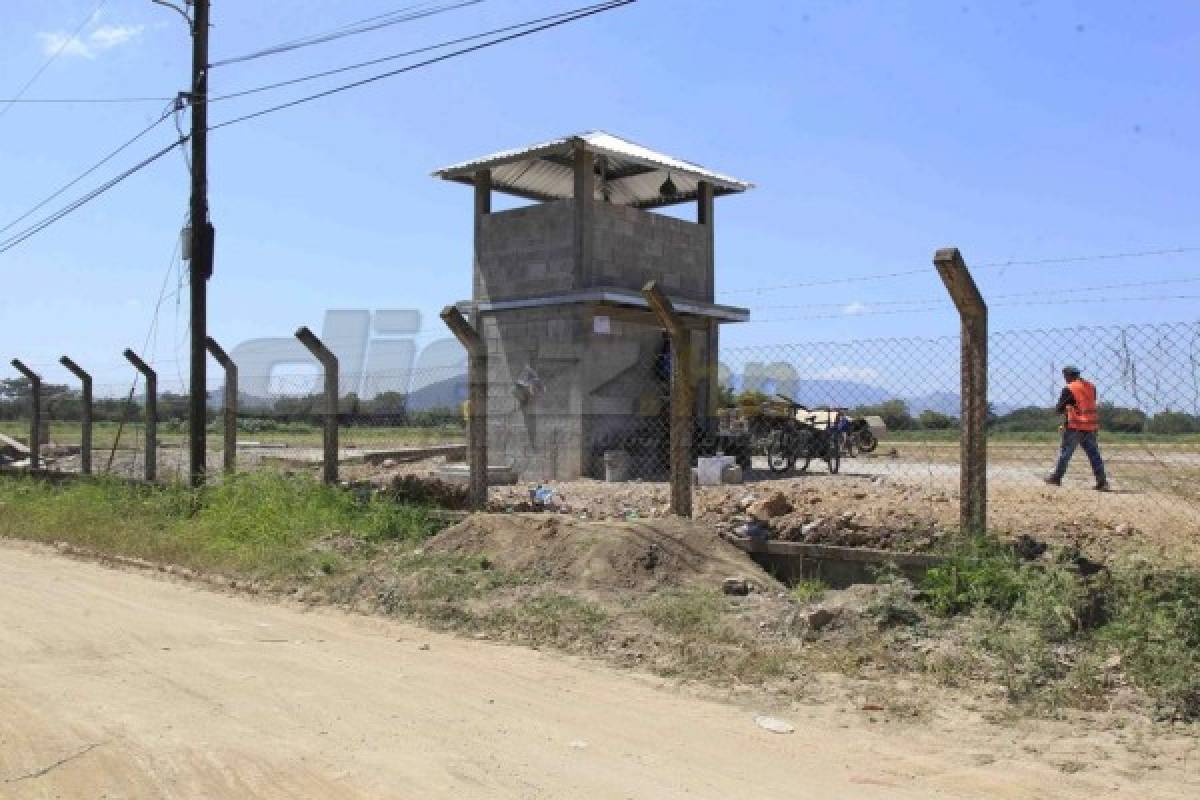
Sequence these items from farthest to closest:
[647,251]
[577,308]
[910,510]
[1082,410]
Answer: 1. [647,251]
2. [577,308]
3. [1082,410]
4. [910,510]

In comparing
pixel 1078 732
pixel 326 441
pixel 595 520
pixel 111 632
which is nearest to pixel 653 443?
pixel 326 441

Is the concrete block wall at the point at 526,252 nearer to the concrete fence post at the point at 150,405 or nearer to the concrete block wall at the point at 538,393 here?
the concrete block wall at the point at 538,393

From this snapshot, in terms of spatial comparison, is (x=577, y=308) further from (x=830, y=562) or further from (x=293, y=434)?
(x=293, y=434)

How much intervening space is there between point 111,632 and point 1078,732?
6.21 metres

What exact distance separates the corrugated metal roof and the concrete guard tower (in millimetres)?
53

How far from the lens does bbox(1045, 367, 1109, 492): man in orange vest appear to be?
10.8m

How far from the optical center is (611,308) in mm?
15836

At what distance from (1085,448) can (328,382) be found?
890 centimetres

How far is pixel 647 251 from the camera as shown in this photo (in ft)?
56.0

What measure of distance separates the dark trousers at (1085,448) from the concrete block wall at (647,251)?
23.2 feet

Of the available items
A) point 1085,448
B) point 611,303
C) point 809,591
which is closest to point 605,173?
point 611,303

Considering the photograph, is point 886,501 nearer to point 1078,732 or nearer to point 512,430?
point 1078,732

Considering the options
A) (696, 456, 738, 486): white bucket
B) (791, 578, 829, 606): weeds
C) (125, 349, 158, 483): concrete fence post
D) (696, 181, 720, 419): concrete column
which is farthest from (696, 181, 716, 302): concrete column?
(791, 578, 829, 606): weeds

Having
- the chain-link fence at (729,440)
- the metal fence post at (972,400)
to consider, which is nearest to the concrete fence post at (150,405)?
the chain-link fence at (729,440)
